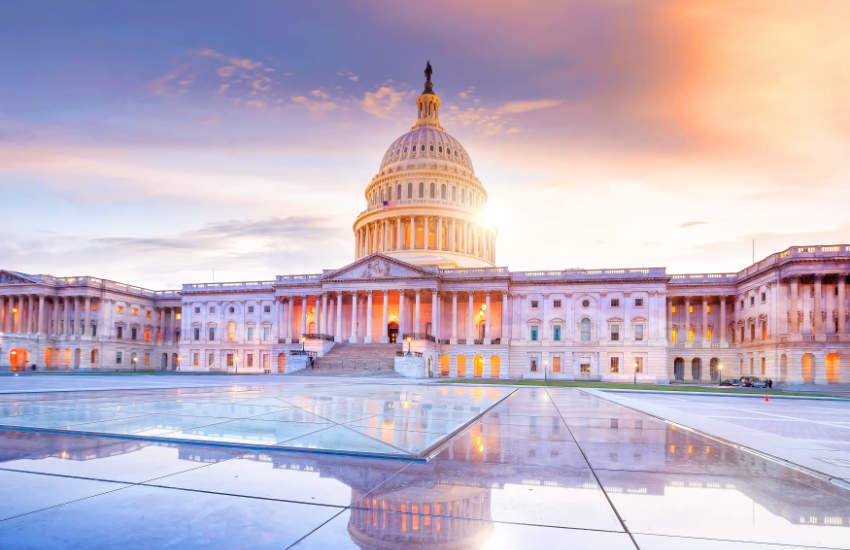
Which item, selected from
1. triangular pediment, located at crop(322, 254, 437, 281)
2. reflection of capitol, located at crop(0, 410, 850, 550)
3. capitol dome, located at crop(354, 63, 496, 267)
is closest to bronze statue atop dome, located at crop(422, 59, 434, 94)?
capitol dome, located at crop(354, 63, 496, 267)

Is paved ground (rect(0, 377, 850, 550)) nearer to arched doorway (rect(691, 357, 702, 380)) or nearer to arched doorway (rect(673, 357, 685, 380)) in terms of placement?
arched doorway (rect(673, 357, 685, 380))

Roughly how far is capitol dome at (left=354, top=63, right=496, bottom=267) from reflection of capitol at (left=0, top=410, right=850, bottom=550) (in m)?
86.2

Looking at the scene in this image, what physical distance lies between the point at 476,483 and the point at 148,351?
11386 centimetres

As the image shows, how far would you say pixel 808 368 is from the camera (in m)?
63.8

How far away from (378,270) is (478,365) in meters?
20.8

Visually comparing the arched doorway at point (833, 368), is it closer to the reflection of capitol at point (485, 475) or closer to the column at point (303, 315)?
the reflection of capitol at point (485, 475)

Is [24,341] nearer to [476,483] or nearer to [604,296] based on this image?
[604,296]

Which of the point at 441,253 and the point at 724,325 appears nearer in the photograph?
the point at 724,325

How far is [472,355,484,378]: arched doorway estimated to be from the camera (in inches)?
3194

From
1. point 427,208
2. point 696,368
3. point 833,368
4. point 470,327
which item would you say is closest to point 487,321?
point 470,327

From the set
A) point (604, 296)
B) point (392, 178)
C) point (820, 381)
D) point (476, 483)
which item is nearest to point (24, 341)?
point (392, 178)

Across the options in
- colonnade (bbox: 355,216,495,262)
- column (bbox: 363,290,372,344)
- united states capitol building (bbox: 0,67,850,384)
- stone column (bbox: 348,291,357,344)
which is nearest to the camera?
united states capitol building (bbox: 0,67,850,384)

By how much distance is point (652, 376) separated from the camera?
252 feet

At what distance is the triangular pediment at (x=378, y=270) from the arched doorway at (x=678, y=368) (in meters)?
40.5
